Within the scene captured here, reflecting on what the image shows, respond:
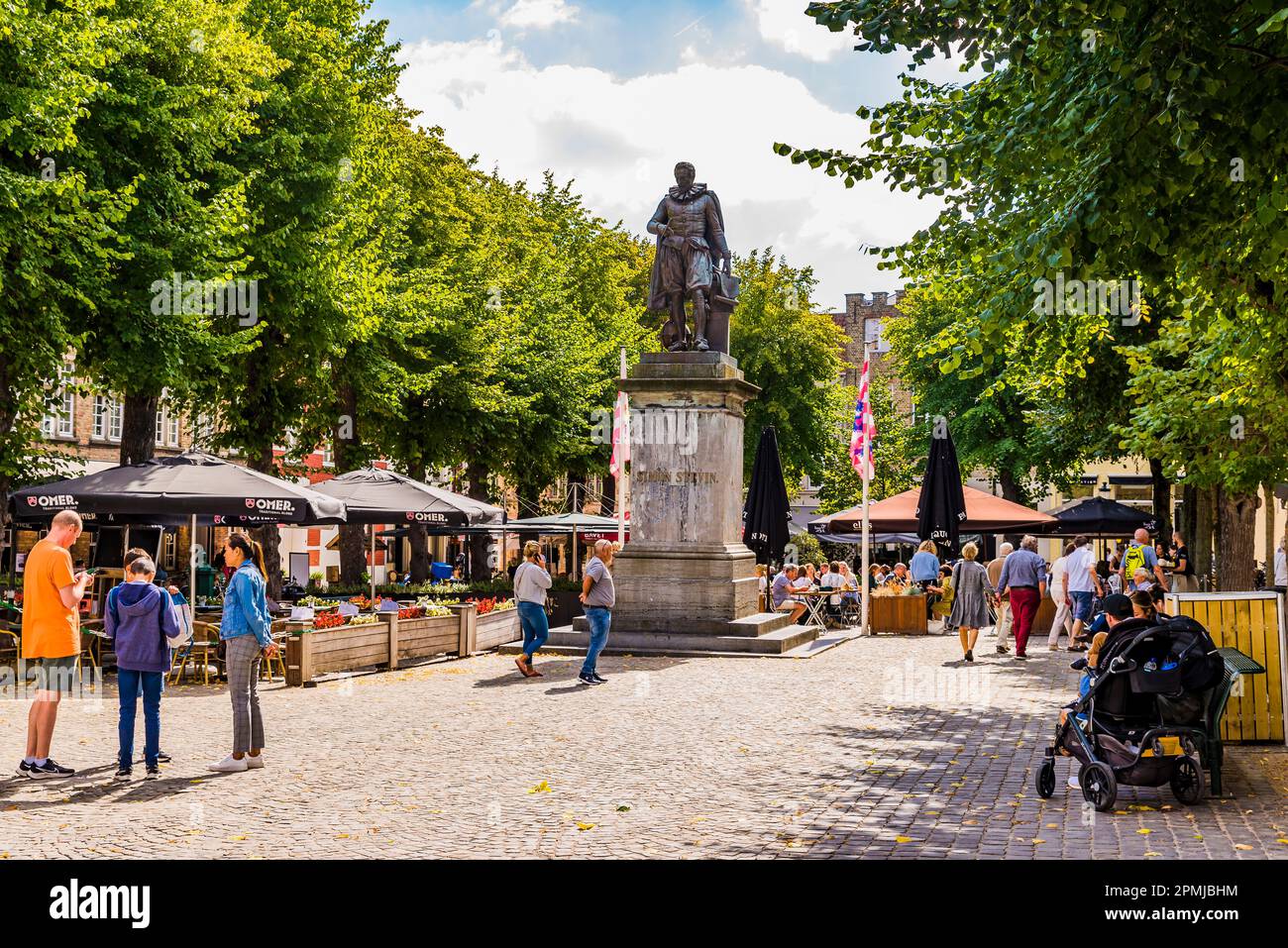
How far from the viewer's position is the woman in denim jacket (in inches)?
401

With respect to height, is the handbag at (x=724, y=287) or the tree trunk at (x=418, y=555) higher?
the handbag at (x=724, y=287)

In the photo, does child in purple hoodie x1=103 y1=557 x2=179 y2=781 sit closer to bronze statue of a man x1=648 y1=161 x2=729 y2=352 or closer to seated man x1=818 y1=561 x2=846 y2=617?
bronze statue of a man x1=648 y1=161 x2=729 y2=352

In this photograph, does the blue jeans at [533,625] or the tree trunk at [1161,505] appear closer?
the blue jeans at [533,625]

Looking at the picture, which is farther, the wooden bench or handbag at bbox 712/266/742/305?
handbag at bbox 712/266/742/305

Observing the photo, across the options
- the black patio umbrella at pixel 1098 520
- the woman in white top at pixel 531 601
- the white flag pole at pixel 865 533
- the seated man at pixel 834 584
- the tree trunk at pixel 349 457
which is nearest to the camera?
the woman in white top at pixel 531 601

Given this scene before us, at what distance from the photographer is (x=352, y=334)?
26.8m

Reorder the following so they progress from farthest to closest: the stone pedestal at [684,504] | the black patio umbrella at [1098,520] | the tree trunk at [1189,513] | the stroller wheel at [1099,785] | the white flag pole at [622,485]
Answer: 1. the black patio umbrella at [1098,520]
2. the tree trunk at [1189,513]
3. the white flag pole at [622,485]
4. the stone pedestal at [684,504]
5. the stroller wheel at [1099,785]

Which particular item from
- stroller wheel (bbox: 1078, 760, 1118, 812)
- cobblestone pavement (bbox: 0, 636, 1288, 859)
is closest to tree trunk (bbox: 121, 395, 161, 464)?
cobblestone pavement (bbox: 0, 636, 1288, 859)

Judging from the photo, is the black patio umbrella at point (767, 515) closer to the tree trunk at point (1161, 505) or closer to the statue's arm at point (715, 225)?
the statue's arm at point (715, 225)

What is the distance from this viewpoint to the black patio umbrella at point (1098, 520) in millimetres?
29000

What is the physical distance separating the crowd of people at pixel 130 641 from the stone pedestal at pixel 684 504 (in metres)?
9.94

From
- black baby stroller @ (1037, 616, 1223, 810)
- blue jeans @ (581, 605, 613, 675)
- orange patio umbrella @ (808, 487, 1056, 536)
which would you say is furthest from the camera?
orange patio umbrella @ (808, 487, 1056, 536)

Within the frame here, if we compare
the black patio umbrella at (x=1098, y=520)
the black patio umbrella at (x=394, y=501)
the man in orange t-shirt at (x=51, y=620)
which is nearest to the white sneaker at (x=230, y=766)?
the man in orange t-shirt at (x=51, y=620)

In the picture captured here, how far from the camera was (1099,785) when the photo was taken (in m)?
8.56
